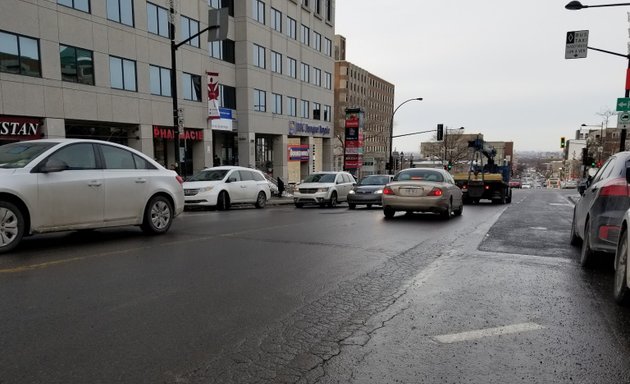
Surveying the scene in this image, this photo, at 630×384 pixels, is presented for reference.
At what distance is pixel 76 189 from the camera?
714 centimetres

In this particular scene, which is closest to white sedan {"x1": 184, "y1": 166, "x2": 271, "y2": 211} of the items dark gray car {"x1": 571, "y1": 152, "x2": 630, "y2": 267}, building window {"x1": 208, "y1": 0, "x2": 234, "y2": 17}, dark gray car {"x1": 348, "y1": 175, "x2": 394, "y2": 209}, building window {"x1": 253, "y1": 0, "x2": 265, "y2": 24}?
dark gray car {"x1": 348, "y1": 175, "x2": 394, "y2": 209}

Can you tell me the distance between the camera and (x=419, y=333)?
3.77 m

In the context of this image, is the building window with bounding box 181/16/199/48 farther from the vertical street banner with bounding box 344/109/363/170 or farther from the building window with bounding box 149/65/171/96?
the vertical street banner with bounding box 344/109/363/170

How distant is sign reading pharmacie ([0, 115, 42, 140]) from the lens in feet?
65.6

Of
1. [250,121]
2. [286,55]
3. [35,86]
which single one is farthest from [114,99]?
[286,55]

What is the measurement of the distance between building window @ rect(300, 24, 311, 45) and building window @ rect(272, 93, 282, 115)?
756 cm

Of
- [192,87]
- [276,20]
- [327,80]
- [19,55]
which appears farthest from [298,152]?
[19,55]

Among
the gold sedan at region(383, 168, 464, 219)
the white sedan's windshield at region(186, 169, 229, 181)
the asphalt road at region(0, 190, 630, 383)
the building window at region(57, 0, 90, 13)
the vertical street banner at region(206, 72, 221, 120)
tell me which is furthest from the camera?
the vertical street banner at region(206, 72, 221, 120)

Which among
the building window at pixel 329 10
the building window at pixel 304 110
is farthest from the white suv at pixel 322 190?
the building window at pixel 329 10

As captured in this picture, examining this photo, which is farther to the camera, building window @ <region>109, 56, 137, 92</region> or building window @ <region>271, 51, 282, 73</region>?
building window @ <region>271, 51, 282, 73</region>

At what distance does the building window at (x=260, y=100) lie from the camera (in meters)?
36.8

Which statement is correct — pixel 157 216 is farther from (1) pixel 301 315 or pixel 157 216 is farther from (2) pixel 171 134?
(2) pixel 171 134

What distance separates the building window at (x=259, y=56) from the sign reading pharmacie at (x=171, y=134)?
28.5 feet

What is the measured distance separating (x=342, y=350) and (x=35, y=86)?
23107mm
